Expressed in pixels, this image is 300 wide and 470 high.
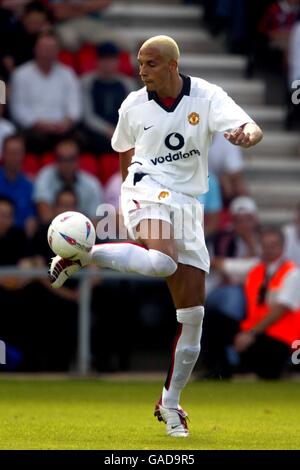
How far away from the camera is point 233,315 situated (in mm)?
14047

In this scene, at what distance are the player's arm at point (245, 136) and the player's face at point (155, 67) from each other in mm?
581

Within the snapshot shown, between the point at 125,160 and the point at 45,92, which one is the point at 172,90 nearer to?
the point at 125,160

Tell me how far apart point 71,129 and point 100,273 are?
2.34 meters

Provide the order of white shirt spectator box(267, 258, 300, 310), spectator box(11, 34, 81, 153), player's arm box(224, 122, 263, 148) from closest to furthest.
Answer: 1. player's arm box(224, 122, 263, 148)
2. white shirt spectator box(267, 258, 300, 310)
3. spectator box(11, 34, 81, 153)

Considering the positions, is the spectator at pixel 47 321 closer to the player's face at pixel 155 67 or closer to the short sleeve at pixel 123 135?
the short sleeve at pixel 123 135

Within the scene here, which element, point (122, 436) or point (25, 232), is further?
point (25, 232)

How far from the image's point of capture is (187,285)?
8820 mm

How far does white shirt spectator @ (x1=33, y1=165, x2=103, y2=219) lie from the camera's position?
14.7 metres

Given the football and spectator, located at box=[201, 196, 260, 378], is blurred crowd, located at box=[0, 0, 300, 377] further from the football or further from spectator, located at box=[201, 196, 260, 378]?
the football

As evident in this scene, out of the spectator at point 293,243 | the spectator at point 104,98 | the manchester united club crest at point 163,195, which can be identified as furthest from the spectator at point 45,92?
the manchester united club crest at point 163,195

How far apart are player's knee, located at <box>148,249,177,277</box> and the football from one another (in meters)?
0.41

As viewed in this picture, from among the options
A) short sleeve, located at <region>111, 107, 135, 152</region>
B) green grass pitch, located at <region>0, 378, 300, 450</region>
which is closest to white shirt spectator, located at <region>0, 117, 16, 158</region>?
green grass pitch, located at <region>0, 378, 300, 450</region>
